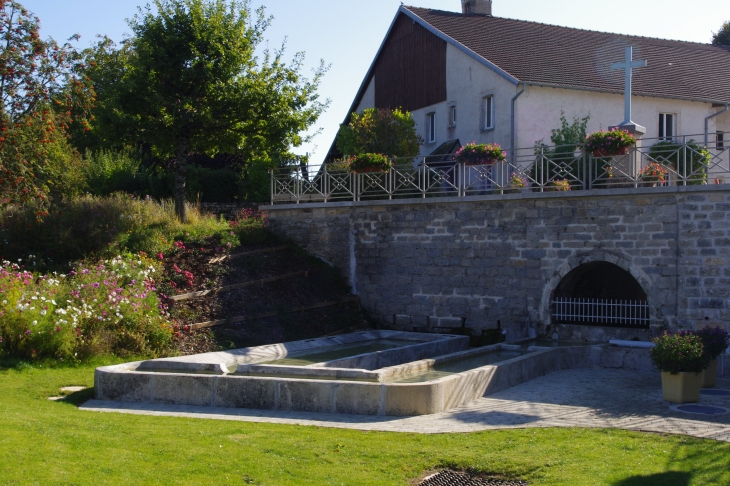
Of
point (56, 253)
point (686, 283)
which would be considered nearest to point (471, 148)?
point (686, 283)

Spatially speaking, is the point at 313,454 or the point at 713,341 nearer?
the point at 313,454

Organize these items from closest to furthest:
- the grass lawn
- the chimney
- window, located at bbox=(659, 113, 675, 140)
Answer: the grass lawn → window, located at bbox=(659, 113, 675, 140) → the chimney

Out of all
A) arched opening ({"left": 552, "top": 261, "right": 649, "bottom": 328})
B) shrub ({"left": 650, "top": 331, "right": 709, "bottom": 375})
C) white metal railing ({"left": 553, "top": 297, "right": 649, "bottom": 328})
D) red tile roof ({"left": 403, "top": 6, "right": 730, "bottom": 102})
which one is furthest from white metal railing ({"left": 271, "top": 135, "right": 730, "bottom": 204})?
red tile roof ({"left": 403, "top": 6, "right": 730, "bottom": 102})

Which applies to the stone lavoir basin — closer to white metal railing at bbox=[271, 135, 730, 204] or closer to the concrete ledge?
the concrete ledge

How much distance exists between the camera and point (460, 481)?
6699 millimetres

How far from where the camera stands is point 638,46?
84.8 ft

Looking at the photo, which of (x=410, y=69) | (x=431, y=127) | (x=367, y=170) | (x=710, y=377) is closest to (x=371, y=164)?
(x=367, y=170)

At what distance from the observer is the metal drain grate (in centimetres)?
659

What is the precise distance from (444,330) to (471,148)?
388 cm

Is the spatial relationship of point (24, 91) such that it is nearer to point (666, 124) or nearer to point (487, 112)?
point (487, 112)

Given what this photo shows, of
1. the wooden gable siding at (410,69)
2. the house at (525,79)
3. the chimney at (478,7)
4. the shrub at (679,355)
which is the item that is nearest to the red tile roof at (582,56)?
the house at (525,79)

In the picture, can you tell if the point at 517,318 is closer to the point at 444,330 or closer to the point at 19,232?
the point at 444,330

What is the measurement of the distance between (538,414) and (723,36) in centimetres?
3413

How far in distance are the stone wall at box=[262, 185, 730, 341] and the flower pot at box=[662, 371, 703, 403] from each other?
133 inches
